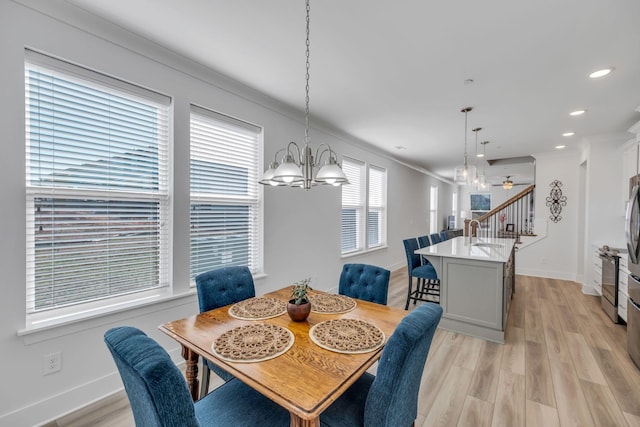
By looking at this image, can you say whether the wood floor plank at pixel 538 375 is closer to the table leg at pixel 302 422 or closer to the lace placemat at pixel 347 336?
the lace placemat at pixel 347 336

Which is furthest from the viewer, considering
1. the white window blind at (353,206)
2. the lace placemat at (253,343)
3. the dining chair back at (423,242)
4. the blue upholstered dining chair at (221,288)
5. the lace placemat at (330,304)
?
the white window blind at (353,206)

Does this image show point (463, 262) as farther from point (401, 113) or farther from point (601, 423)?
point (401, 113)

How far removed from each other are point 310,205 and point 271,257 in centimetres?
99

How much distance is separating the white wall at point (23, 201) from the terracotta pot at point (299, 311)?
1.36 metres

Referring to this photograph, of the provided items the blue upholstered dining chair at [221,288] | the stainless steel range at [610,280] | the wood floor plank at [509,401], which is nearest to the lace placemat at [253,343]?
the blue upholstered dining chair at [221,288]

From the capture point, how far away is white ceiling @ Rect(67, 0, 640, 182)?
1.79 metres

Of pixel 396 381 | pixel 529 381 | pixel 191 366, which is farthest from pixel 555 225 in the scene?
pixel 191 366

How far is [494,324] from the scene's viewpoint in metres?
2.95

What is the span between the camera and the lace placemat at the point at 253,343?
1.25 meters

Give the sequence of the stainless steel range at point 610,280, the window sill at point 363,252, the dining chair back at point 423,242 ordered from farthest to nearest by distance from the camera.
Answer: the window sill at point 363,252
the dining chair back at point 423,242
the stainless steel range at point 610,280

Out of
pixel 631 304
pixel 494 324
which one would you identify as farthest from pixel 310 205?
pixel 631 304

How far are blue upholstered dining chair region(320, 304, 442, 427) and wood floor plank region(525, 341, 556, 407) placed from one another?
152 centimetres

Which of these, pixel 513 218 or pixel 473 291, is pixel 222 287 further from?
pixel 513 218

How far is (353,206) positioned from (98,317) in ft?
12.3
